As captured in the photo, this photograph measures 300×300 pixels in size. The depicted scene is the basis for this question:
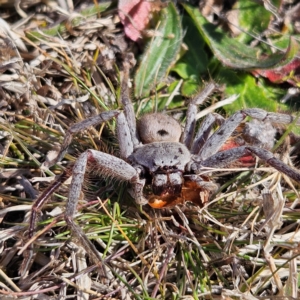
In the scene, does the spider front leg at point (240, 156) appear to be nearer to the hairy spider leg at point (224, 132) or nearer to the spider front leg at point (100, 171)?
the hairy spider leg at point (224, 132)

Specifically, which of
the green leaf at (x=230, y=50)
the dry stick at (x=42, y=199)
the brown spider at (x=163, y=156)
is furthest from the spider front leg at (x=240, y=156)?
the green leaf at (x=230, y=50)

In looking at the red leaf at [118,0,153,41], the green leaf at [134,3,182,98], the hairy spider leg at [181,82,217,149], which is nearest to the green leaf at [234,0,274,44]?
the green leaf at [134,3,182,98]

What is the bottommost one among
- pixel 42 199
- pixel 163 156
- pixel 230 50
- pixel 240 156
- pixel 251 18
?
pixel 42 199

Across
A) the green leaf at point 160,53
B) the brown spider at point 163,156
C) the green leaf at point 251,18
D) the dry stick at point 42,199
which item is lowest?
the dry stick at point 42,199

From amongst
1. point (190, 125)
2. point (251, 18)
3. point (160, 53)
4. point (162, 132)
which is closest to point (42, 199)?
point (162, 132)

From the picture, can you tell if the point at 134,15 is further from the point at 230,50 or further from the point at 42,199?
the point at 42,199

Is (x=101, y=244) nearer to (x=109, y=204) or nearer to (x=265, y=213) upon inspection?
(x=109, y=204)
